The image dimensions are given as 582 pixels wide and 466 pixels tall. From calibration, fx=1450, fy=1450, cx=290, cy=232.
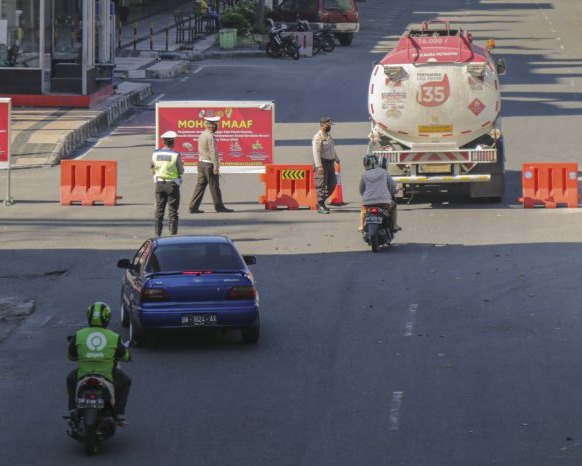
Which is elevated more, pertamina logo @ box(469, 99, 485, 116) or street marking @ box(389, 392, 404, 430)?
pertamina logo @ box(469, 99, 485, 116)

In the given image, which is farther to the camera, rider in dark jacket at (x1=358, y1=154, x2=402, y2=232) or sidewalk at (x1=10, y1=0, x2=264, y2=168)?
sidewalk at (x1=10, y1=0, x2=264, y2=168)

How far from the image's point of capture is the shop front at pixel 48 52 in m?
41.4

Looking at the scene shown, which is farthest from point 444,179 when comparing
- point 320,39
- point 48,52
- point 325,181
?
point 320,39

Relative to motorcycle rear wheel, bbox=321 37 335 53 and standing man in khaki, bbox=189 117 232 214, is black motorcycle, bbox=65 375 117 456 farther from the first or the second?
motorcycle rear wheel, bbox=321 37 335 53

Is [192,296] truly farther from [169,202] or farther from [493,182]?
[493,182]

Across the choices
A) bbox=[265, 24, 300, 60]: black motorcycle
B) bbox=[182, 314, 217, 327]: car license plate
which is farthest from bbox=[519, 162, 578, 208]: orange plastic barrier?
bbox=[265, 24, 300, 60]: black motorcycle

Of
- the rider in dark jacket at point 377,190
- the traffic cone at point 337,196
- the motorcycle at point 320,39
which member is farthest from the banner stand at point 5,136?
the motorcycle at point 320,39

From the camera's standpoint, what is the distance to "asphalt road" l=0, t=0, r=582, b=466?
1315 cm

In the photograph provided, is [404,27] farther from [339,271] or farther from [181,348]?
[181,348]

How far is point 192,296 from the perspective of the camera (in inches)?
661

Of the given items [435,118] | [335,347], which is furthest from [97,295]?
[435,118]

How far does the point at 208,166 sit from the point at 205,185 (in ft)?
1.36

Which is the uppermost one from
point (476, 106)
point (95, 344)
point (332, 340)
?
point (476, 106)

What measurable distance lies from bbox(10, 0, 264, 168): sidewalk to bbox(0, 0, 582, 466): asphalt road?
51.5 inches
